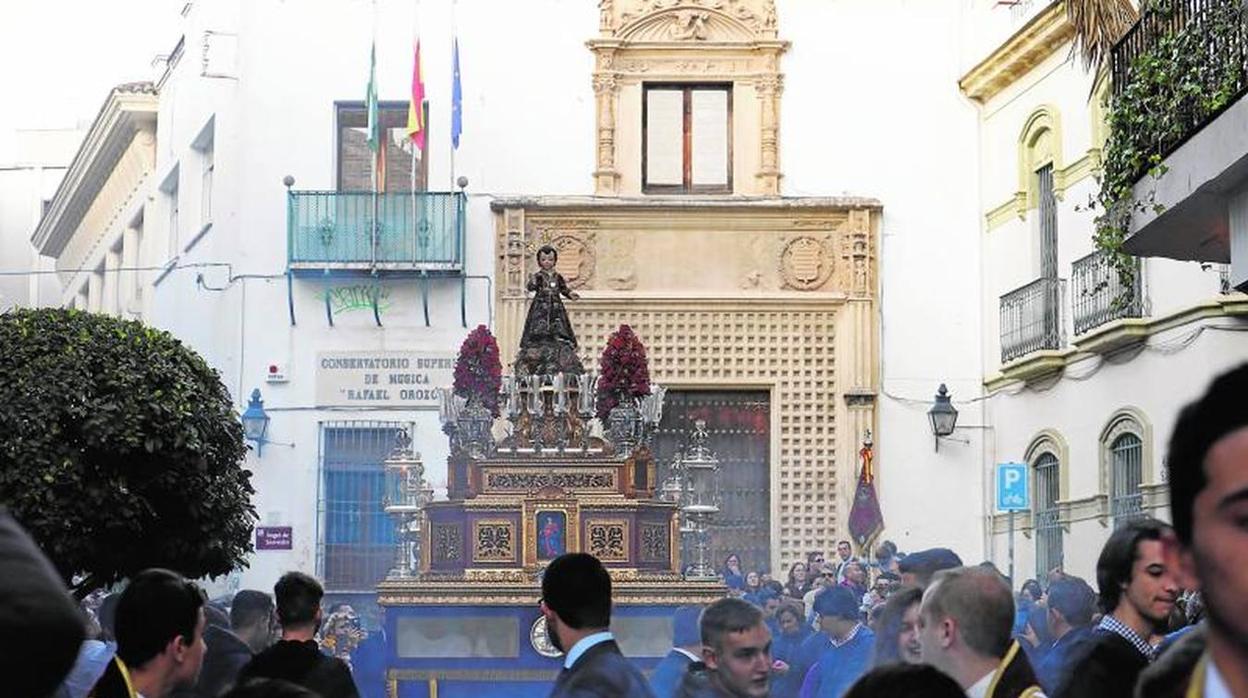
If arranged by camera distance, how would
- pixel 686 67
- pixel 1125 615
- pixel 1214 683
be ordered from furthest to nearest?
pixel 686 67, pixel 1125 615, pixel 1214 683

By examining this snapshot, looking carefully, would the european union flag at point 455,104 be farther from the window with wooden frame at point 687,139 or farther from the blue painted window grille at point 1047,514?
the blue painted window grille at point 1047,514

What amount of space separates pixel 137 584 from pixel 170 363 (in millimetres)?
12489

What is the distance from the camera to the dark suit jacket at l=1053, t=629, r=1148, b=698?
238 inches

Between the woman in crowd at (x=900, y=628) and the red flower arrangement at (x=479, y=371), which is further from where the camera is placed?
the red flower arrangement at (x=479, y=371)

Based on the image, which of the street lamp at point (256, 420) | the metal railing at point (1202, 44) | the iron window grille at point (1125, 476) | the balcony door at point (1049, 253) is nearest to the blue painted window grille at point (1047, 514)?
the iron window grille at point (1125, 476)

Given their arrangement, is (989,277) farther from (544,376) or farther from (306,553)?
(544,376)

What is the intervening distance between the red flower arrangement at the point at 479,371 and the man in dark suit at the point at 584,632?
10.2 metres

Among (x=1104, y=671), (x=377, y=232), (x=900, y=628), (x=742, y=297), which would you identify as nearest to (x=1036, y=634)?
(x=900, y=628)

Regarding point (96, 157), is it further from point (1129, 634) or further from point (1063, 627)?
point (1129, 634)

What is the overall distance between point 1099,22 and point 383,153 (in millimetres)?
13887

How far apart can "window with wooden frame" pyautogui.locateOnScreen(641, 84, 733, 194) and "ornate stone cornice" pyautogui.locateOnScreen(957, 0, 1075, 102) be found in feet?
9.81

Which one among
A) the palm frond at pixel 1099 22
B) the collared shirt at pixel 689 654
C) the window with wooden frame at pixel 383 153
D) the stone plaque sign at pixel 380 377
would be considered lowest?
the collared shirt at pixel 689 654

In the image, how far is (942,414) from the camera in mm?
25906

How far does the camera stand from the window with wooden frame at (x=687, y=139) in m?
27.5
